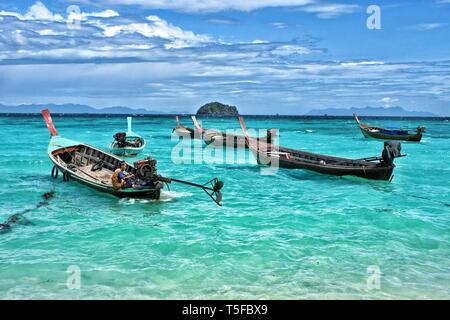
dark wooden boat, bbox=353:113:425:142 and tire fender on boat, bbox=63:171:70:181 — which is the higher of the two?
dark wooden boat, bbox=353:113:425:142

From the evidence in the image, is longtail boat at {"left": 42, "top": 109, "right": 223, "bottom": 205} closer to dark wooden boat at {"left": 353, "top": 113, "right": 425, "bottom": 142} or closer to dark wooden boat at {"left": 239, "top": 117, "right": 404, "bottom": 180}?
dark wooden boat at {"left": 239, "top": 117, "right": 404, "bottom": 180}

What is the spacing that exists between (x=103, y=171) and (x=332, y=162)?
13864 millimetres

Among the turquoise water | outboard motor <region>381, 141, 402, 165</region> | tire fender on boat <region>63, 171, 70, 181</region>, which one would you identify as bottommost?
the turquoise water

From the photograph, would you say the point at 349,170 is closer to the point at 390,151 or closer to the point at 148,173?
the point at 390,151

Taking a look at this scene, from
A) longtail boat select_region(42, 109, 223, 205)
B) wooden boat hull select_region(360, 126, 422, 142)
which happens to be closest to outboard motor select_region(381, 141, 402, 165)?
longtail boat select_region(42, 109, 223, 205)

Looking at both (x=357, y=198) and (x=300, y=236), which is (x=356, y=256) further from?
(x=357, y=198)

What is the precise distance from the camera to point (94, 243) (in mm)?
13891

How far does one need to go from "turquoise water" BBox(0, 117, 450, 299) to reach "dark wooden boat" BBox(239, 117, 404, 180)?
0.92 meters

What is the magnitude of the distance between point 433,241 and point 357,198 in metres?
6.28

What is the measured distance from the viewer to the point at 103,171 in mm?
22266

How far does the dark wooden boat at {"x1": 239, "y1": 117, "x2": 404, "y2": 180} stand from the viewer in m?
23.1

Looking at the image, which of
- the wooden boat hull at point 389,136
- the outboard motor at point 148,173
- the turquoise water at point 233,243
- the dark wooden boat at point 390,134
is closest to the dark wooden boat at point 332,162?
the turquoise water at point 233,243
